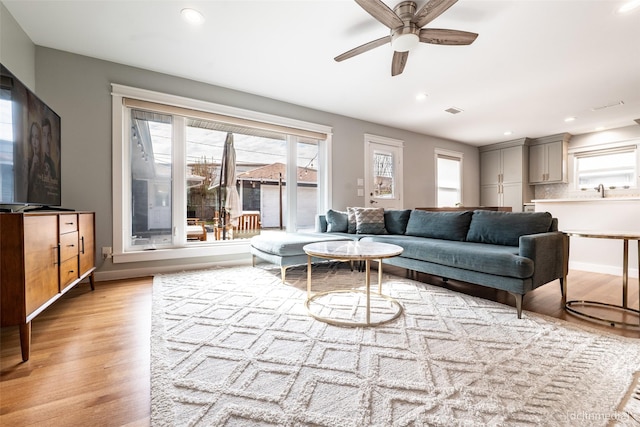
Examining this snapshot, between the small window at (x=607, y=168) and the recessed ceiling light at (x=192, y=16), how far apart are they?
7258mm

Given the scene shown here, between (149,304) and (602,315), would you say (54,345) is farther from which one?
(602,315)

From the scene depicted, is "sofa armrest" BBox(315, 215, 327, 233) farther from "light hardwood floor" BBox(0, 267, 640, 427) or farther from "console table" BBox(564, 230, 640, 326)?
"console table" BBox(564, 230, 640, 326)

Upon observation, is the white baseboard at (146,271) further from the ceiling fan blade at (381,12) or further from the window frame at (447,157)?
the window frame at (447,157)

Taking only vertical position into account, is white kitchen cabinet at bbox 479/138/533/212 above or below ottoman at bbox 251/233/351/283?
above

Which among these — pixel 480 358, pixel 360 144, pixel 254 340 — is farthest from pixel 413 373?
pixel 360 144

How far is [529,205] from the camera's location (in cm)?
602

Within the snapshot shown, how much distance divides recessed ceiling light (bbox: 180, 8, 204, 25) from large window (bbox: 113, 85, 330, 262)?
121cm

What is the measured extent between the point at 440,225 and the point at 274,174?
8.37ft

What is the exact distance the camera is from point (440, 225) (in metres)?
3.32

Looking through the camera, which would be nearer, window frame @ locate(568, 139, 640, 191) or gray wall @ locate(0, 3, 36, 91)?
gray wall @ locate(0, 3, 36, 91)

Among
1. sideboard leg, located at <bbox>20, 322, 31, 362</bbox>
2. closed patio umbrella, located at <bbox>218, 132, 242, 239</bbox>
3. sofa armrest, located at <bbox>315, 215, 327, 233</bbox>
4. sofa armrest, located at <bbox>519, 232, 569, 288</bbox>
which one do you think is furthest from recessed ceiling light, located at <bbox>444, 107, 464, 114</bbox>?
sideboard leg, located at <bbox>20, 322, 31, 362</bbox>

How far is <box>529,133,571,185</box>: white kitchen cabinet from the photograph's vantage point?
5699 mm

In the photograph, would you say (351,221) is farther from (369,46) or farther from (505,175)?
(505,175)

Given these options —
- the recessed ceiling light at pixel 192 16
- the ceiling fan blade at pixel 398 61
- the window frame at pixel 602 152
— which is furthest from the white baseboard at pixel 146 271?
the window frame at pixel 602 152
